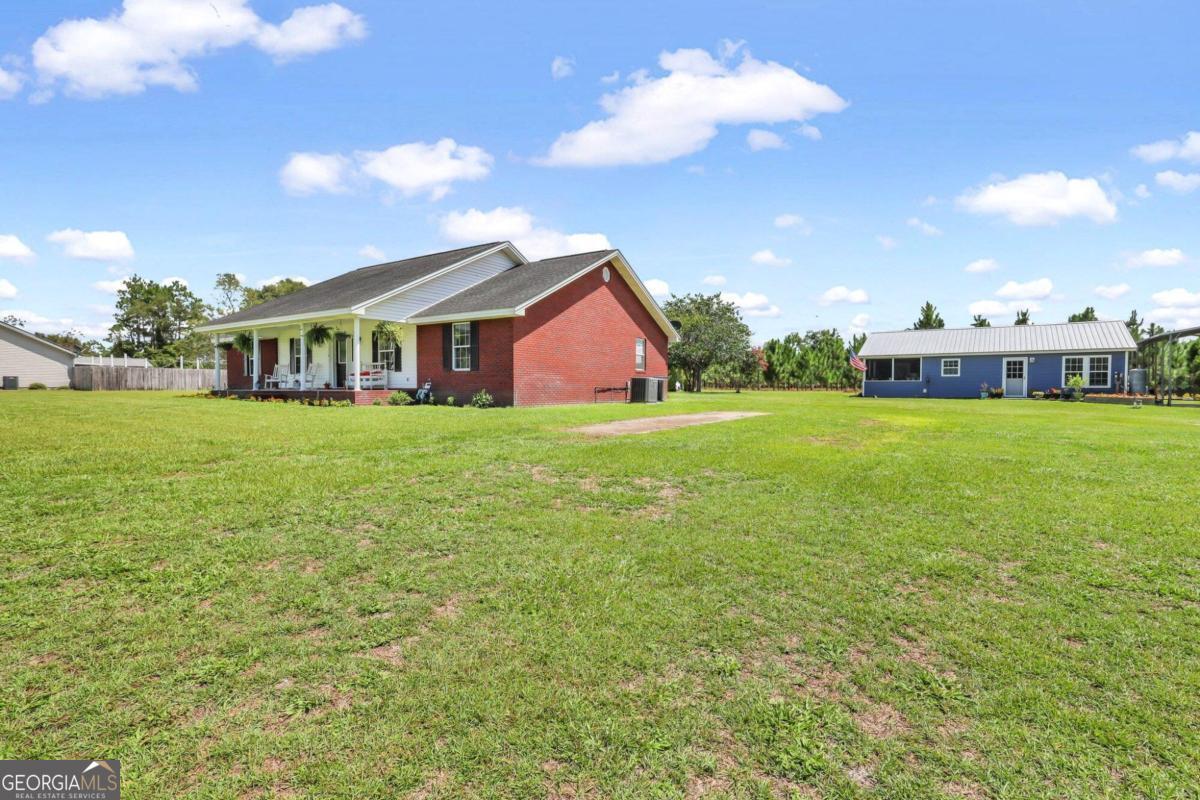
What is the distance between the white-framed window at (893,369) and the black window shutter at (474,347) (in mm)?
29859

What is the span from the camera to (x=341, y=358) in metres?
24.4

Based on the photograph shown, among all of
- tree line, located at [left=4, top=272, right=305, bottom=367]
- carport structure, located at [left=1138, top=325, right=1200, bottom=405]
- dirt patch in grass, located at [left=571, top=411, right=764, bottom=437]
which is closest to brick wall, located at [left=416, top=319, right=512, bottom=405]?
dirt patch in grass, located at [left=571, top=411, right=764, bottom=437]

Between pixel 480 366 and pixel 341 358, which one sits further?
pixel 341 358

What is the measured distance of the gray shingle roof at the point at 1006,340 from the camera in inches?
1259

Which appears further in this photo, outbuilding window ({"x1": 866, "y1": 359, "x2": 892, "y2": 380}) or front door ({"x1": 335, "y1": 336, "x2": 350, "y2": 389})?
outbuilding window ({"x1": 866, "y1": 359, "x2": 892, "y2": 380})

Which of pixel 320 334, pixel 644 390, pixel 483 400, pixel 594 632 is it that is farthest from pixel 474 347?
pixel 594 632

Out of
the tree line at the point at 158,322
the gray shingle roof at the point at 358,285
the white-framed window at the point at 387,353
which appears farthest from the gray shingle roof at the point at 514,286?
the tree line at the point at 158,322

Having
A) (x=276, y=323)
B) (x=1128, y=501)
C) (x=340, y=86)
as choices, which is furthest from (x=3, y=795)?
(x=276, y=323)

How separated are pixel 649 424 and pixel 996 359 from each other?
102ft

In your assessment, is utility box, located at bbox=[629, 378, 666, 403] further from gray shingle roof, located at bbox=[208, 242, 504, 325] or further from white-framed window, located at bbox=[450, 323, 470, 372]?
gray shingle roof, located at bbox=[208, 242, 504, 325]

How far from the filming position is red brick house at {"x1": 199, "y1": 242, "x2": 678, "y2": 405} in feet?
64.5

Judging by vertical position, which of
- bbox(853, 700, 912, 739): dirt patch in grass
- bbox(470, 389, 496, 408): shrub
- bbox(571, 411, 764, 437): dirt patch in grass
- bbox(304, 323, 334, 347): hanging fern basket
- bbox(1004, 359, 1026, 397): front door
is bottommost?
bbox(853, 700, 912, 739): dirt patch in grass

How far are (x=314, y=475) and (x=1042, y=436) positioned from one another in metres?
12.7

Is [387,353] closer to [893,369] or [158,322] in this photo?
[893,369]
